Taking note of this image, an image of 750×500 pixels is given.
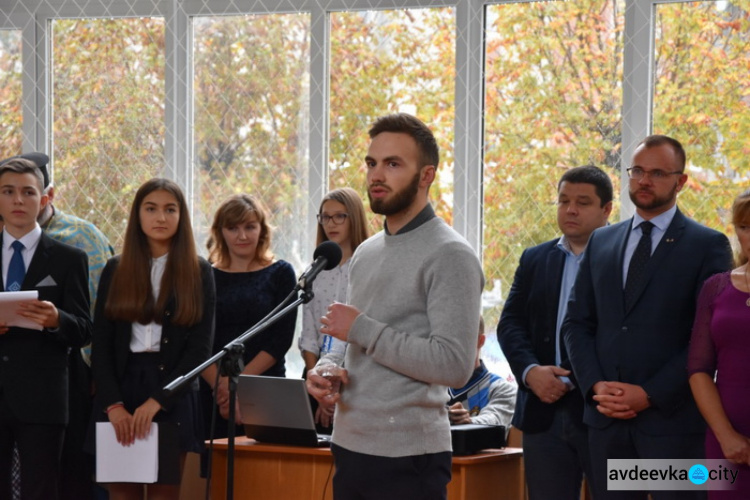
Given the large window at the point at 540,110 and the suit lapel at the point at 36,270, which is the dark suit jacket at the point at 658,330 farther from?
the suit lapel at the point at 36,270

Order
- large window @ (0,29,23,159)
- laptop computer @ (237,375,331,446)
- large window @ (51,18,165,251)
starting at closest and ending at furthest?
laptop computer @ (237,375,331,446)
large window @ (51,18,165,251)
large window @ (0,29,23,159)

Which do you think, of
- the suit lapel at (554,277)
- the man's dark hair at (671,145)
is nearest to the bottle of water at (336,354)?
the suit lapel at (554,277)

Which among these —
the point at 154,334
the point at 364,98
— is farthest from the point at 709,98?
the point at 154,334

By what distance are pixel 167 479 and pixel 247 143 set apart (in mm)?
2006

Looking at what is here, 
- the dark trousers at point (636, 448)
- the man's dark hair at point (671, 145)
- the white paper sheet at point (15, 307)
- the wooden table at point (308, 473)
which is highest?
the man's dark hair at point (671, 145)

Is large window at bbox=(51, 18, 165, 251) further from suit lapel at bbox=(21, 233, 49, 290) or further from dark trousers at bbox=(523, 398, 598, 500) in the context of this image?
dark trousers at bbox=(523, 398, 598, 500)

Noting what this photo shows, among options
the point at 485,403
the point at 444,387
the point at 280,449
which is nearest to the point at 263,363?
the point at 280,449

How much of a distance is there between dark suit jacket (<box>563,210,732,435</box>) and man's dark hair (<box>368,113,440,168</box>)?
1.01 m

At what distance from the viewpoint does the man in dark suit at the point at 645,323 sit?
121 inches

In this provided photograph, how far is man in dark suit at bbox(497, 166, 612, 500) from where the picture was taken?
354cm

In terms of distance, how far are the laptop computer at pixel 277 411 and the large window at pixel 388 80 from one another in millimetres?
1390

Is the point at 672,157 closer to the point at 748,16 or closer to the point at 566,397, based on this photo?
the point at 566,397

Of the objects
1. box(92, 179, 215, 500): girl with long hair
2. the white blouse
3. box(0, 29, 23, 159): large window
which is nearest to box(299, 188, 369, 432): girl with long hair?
box(92, 179, 215, 500): girl with long hair

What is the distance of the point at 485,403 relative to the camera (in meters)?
4.21
